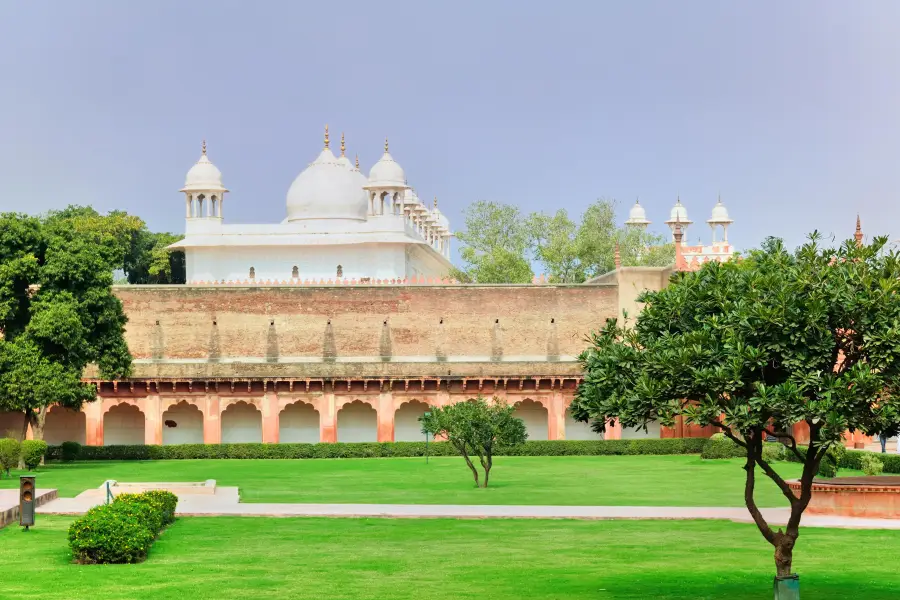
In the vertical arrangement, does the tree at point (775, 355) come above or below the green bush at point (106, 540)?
above

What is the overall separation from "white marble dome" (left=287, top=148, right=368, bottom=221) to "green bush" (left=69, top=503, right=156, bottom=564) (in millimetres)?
45558

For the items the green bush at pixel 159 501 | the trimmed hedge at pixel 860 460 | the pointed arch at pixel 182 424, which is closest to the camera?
the green bush at pixel 159 501

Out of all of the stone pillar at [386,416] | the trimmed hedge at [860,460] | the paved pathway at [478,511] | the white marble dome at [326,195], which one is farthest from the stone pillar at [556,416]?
the paved pathway at [478,511]

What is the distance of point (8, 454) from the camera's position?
33.4m

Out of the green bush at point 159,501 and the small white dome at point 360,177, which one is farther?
the small white dome at point 360,177

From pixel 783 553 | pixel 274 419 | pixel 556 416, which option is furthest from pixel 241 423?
pixel 783 553

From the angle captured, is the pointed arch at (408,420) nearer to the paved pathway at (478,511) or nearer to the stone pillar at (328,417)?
the stone pillar at (328,417)

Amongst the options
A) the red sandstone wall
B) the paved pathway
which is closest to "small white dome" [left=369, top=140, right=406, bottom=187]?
the red sandstone wall

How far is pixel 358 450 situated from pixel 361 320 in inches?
332

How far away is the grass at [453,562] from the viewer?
15797 mm

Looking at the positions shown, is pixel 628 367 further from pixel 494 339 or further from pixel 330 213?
pixel 330 213

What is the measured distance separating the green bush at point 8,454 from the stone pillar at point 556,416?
21.1m

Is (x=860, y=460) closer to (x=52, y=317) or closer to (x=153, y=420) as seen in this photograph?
(x=52, y=317)

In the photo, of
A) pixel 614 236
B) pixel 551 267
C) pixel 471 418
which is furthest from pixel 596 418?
pixel 614 236
